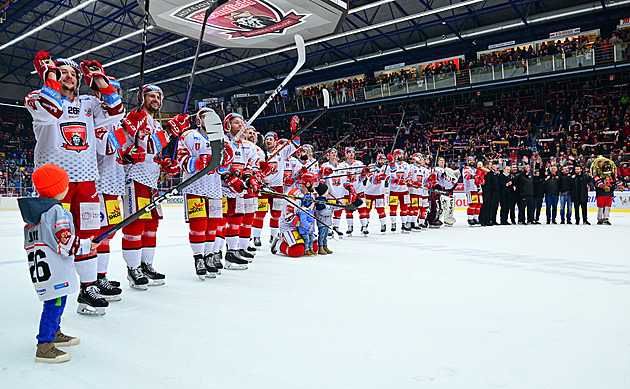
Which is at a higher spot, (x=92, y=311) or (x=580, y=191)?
(x=580, y=191)

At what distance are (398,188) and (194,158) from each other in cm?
571

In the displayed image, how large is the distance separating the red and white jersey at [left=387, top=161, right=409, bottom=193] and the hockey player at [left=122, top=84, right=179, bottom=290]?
572 cm

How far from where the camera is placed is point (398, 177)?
8.52m

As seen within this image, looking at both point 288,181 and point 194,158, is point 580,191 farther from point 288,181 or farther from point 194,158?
point 194,158

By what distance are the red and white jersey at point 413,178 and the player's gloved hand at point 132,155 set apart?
21.1ft

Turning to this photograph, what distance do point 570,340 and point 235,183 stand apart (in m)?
2.93

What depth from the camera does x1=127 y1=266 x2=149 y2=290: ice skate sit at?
3230mm

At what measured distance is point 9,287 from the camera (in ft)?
10.8

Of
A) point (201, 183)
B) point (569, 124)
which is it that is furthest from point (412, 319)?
point (569, 124)

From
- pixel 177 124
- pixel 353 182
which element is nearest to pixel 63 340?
pixel 177 124

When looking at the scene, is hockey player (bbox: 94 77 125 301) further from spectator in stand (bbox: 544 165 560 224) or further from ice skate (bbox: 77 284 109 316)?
spectator in stand (bbox: 544 165 560 224)

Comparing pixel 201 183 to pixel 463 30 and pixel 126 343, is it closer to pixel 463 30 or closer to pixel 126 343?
pixel 126 343

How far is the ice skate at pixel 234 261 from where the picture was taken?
4168mm

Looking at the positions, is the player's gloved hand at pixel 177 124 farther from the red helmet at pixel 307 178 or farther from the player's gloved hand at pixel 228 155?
the red helmet at pixel 307 178
